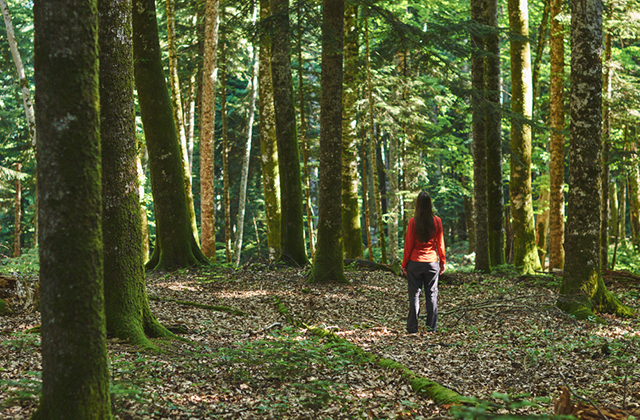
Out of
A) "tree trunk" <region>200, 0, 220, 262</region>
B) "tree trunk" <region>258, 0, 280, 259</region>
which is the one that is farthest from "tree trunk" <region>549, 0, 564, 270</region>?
"tree trunk" <region>200, 0, 220, 262</region>

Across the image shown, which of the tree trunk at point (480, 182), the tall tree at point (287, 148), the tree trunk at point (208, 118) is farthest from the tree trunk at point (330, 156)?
the tree trunk at point (208, 118)

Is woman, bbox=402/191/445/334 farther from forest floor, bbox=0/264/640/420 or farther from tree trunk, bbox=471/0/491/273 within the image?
tree trunk, bbox=471/0/491/273

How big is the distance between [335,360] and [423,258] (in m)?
2.44

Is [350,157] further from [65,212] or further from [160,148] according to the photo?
[65,212]

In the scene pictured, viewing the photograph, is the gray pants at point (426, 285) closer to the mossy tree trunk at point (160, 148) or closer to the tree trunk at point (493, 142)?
the mossy tree trunk at point (160, 148)

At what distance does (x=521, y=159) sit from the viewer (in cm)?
1267

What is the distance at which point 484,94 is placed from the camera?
439 inches

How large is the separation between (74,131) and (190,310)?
533 centimetres

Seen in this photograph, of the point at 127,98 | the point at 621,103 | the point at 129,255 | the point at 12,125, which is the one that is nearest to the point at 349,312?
the point at 129,255

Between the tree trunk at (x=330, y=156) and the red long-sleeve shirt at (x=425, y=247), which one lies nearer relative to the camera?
the red long-sleeve shirt at (x=425, y=247)

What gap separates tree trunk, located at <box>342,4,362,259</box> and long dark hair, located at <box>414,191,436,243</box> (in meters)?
7.01

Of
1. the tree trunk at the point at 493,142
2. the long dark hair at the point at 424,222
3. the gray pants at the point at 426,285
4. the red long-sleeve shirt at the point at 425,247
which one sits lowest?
the gray pants at the point at 426,285

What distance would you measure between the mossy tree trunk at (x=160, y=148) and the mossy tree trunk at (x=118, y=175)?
4.81 metres

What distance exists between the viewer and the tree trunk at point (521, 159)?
1245cm
